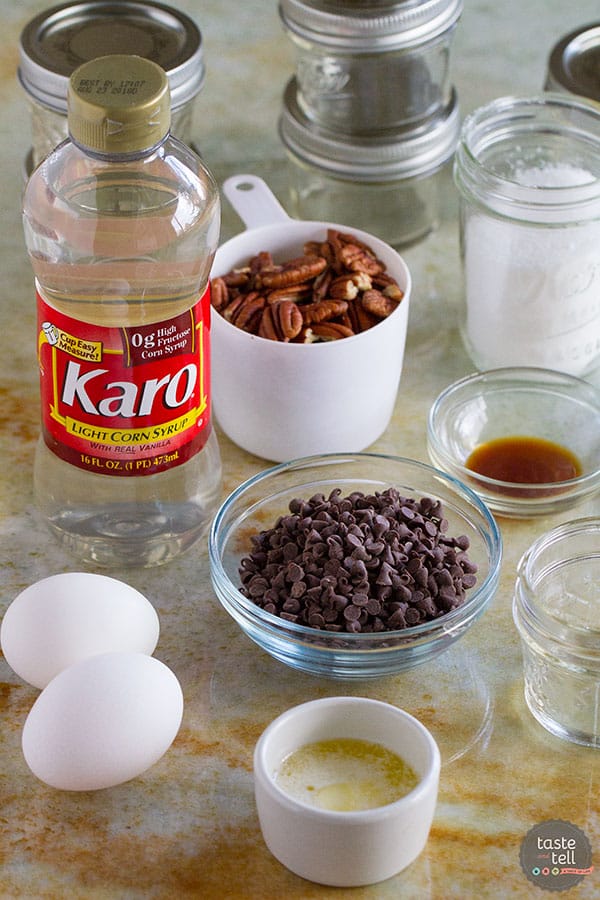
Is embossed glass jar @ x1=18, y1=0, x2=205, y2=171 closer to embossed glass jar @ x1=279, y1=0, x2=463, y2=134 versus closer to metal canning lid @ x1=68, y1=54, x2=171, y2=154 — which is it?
embossed glass jar @ x1=279, y1=0, x2=463, y2=134

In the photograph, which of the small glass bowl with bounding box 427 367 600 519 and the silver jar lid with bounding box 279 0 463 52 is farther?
the silver jar lid with bounding box 279 0 463 52

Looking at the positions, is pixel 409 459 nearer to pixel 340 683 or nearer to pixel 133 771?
pixel 340 683

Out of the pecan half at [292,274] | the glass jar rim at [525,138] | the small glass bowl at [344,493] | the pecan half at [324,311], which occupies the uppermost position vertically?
the glass jar rim at [525,138]

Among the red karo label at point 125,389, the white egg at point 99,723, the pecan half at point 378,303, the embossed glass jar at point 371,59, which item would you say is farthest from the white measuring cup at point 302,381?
the white egg at point 99,723

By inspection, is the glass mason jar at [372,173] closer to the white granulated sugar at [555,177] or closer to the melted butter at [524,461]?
the white granulated sugar at [555,177]

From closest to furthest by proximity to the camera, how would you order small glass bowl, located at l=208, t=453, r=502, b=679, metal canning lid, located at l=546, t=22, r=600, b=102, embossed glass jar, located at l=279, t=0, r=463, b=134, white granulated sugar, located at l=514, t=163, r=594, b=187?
1. small glass bowl, located at l=208, t=453, r=502, b=679
2. white granulated sugar, located at l=514, t=163, r=594, b=187
3. embossed glass jar, located at l=279, t=0, r=463, b=134
4. metal canning lid, located at l=546, t=22, r=600, b=102

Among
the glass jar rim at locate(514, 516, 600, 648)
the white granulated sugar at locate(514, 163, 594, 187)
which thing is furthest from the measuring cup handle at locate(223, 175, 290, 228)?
the glass jar rim at locate(514, 516, 600, 648)
